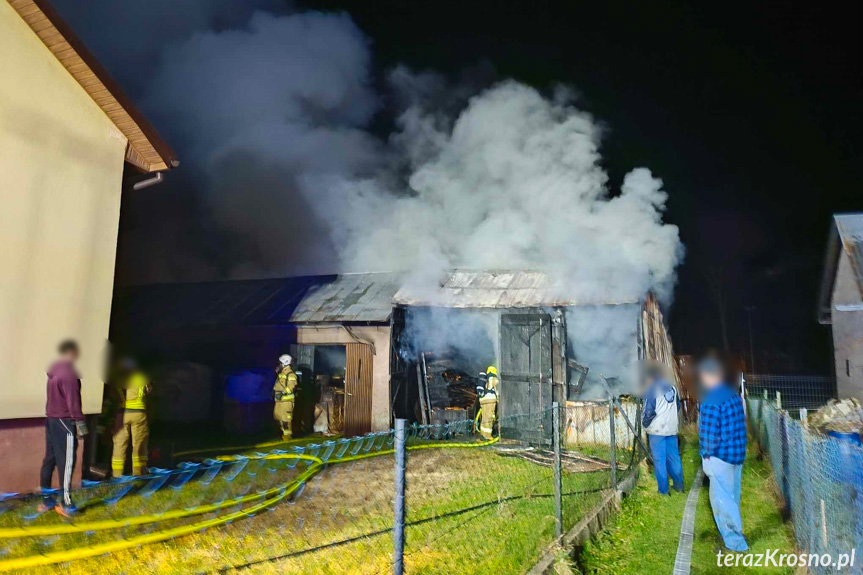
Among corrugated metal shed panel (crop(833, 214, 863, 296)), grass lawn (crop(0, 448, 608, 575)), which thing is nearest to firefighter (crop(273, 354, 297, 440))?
grass lawn (crop(0, 448, 608, 575))

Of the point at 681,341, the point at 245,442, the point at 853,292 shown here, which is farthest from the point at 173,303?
the point at 681,341

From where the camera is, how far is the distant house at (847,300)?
39.8 ft

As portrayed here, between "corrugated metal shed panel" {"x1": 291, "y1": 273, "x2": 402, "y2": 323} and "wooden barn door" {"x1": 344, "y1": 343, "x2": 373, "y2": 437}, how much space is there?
2.74ft

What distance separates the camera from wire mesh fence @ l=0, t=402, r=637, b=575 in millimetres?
4543

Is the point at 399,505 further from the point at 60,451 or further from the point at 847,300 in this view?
the point at 847,300

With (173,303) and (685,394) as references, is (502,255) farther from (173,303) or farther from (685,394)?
(173,303)

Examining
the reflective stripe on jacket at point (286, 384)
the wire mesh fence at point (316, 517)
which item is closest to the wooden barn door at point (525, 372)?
the wire mesh fence at point (316, 517)

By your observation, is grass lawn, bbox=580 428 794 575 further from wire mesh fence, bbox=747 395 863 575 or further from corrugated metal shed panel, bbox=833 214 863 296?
corrugated metal shed panel, bbox=833 214 863 296

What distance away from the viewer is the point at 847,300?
42.9 feet

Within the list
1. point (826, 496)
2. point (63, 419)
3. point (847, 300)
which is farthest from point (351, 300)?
point (847, 300)

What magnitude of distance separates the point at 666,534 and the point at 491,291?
7.34 m

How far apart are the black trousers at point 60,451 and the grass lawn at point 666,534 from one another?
5689mm

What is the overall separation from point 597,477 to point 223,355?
10.8m

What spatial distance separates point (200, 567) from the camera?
4.55 metres
